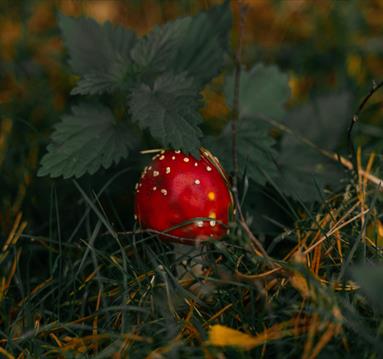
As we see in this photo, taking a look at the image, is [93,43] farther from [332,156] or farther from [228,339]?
[228,339]

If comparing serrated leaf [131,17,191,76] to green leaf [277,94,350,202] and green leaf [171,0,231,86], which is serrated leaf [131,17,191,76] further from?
green leaf [277,94,350,202]

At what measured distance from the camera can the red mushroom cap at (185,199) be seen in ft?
4.88

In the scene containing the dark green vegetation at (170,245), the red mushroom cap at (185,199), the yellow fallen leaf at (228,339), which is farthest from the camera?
the red mushroom cap at (185,199)

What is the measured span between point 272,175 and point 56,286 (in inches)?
28.0

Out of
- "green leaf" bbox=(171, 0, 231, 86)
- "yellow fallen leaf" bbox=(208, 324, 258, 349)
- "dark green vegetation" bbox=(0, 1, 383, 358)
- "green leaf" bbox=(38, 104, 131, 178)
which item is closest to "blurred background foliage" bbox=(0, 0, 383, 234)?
"dark green vegetation" bbox=(0, 1, 383, 358)

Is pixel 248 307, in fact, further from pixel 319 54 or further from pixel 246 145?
pixel 319 54

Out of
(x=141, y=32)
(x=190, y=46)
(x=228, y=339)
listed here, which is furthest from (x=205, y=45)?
(x=141, y=32)

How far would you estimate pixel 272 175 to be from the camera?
5.57 feet

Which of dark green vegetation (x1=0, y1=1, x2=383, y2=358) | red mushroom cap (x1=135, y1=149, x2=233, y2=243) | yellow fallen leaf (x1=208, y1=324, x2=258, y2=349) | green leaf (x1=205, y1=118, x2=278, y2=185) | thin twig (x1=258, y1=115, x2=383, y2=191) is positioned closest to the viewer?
yellow fallen leaf (x1=208, y1=324, x2=258, y2=349)

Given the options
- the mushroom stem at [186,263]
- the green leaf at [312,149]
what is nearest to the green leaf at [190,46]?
the green leaf at [312,149]

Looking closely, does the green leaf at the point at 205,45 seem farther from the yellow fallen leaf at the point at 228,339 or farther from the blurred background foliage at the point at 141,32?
the yellow fallen leaf at the point at 228,339

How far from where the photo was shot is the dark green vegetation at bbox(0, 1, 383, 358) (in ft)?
4.48

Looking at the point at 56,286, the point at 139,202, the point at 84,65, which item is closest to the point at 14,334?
the point at 56,286

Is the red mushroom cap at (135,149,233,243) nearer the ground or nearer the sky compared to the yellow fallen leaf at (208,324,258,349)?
nearer the sky
